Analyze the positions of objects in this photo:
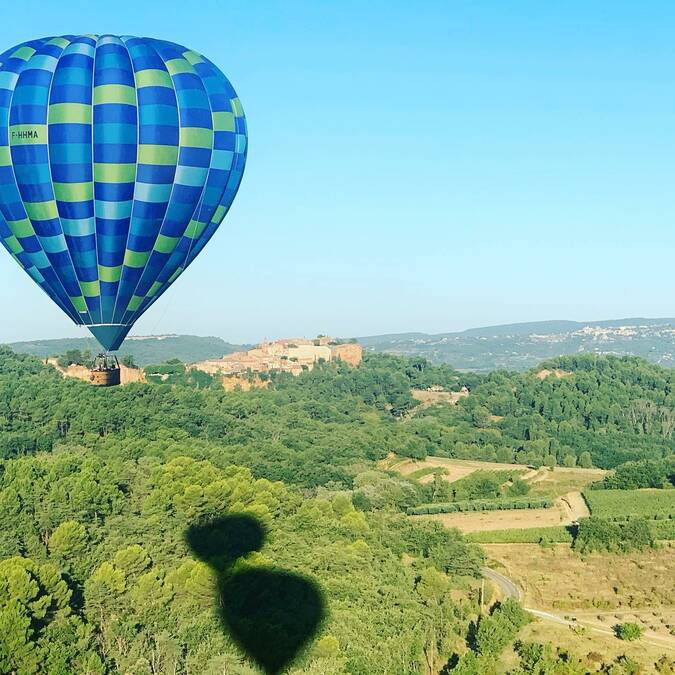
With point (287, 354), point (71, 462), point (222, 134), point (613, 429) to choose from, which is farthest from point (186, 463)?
point (287, 354)

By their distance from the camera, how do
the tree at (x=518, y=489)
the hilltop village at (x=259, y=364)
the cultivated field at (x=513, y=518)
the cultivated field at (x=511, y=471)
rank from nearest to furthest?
the cultivated field at (x=513, y=518) < the tree at (x=518, y=489) < the cultivated field at (x=511, y=471) < the hilltop village at (x=259, y=364)

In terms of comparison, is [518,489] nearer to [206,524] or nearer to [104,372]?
[206,524]

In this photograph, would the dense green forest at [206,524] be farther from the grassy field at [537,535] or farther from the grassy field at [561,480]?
the grassy field at [537,535]

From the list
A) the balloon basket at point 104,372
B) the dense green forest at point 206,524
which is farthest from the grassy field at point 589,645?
the balloon basket at point 104,372

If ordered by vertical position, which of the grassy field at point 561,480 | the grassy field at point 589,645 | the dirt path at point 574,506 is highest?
the grassy field at point 589,645

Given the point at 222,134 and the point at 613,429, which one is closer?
the point at 222,134

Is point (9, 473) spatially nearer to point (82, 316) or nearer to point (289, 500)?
point (289, 500)

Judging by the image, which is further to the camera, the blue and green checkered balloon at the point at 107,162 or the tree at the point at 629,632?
the tree at the point at 629,632
